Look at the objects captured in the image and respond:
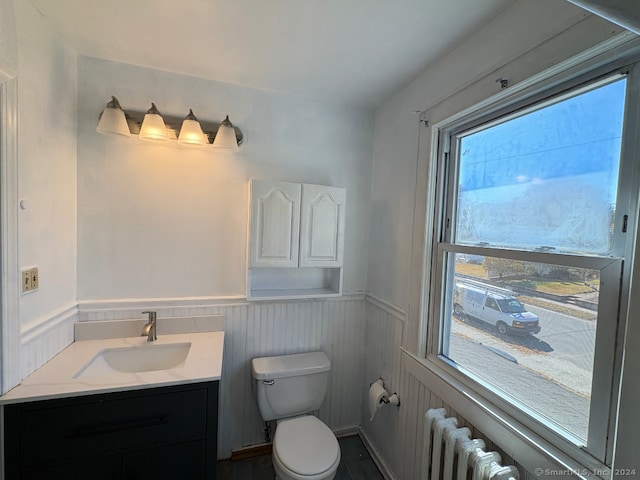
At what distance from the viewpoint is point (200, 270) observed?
1743 mm

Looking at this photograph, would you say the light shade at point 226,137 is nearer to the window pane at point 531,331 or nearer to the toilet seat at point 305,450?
the window pane at point 531,331

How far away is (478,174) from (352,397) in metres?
1.70

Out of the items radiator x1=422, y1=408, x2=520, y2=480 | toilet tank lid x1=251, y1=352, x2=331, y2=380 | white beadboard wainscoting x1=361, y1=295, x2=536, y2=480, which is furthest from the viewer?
toilet tank lid x1=251, y1=352, x2=331, y2=380

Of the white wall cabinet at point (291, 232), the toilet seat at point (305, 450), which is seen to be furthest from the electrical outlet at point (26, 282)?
the toilet seat at point (305, 450)

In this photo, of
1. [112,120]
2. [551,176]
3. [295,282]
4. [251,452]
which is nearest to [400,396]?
[295,282]

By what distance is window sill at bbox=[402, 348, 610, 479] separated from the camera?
82 cm

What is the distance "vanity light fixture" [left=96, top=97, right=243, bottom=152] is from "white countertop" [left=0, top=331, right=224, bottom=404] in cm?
110

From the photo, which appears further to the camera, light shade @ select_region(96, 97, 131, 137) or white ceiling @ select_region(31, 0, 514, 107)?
light shade @ select_region(96, 97, 131, 137)

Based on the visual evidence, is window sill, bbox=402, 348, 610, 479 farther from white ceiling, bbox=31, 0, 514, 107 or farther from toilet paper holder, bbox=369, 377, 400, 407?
white ceiling, bbox=31, 0, 514, 107

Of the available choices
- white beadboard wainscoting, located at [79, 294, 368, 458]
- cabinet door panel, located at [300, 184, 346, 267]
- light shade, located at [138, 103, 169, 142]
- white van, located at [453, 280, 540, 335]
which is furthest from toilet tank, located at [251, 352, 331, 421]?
light shade, located at [138, 103, 169, 142]

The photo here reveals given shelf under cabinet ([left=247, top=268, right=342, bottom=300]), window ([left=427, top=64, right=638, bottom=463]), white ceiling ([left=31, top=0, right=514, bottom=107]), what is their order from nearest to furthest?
1. window ([left=427, top=64, right=638, bottom=463])
2. white ceiling ([left=31, top=0, right=514, bottom=107])
3. shelf under cabinet ([left=247, top=268, right=342, bottom=300])

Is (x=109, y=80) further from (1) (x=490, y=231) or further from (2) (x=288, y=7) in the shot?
(1) (x=490, y=231)

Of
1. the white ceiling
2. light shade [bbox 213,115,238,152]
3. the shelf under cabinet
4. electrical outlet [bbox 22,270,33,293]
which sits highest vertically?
the white ceiling

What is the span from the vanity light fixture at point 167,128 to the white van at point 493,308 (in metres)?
1.41
